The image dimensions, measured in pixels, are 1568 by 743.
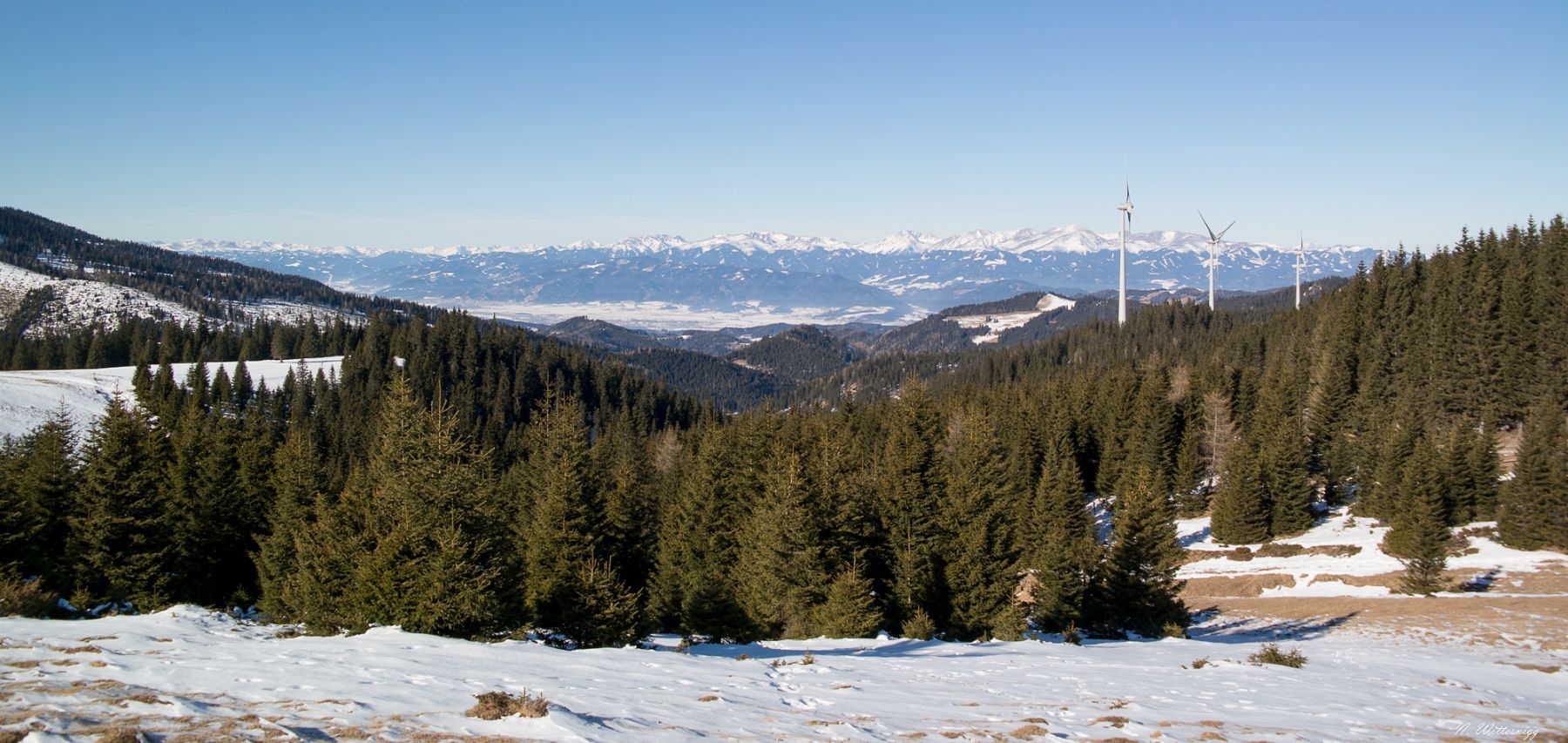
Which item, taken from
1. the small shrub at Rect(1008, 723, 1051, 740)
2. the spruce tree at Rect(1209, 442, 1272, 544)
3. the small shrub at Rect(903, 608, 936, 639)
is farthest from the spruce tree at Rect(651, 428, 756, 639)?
the spruce tree at Rect(1209, 442, 1272, 544)

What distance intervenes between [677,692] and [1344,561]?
5038 centimetres

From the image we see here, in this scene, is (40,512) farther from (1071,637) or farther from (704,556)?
(1071,637)

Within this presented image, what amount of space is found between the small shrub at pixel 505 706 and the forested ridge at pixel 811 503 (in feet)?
28.5

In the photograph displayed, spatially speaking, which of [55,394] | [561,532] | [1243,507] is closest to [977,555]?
[561,532]

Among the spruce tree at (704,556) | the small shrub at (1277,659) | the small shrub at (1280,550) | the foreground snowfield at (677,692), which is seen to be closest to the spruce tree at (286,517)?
the foreground snowfield at (677,692)

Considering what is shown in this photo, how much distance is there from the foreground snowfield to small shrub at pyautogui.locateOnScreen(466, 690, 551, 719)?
21cm

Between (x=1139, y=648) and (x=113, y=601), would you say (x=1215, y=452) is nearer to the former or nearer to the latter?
(x=1139, y=648)

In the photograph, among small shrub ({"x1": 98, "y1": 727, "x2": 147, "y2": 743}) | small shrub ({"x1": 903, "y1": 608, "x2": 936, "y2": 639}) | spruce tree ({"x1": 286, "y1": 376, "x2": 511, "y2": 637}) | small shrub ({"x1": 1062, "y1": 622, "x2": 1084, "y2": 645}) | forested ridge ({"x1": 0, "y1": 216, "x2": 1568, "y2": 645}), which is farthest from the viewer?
small shrub ({"x1": 1062, "y1": 622, "x2": 1084, "y2": 645})

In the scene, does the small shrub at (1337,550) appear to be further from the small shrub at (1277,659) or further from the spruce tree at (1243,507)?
the small shrub at (1277,659)

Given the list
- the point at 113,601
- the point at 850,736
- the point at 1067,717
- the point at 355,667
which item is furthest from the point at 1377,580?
the point at 113,601

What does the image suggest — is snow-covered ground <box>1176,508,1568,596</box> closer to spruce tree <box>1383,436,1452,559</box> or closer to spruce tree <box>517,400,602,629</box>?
spruce tree <box>1383,436,1452,559</box>

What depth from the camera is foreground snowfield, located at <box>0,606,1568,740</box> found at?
36.8 ft

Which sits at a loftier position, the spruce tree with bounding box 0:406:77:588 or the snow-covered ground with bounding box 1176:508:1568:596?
the spruce tree with bounding box 0:406:77:588

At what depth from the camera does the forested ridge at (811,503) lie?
25.2 metres
